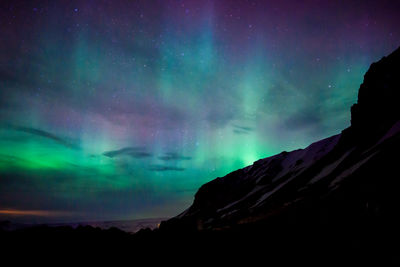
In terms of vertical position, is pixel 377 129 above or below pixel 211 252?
above

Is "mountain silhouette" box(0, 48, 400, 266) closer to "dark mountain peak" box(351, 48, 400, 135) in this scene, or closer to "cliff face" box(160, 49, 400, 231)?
"cliff face" box(160, 49, 400, 231)

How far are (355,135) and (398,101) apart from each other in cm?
1526

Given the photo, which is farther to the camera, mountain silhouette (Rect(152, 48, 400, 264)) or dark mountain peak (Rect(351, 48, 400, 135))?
→ dark mountain peak (Rect(351, 48, 400, 135))

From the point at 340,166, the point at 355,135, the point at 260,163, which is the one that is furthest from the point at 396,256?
the point at 260,163

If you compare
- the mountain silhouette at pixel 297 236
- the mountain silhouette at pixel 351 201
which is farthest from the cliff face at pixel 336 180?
the mountain silhouette at pixel 297 236

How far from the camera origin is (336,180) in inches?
1913

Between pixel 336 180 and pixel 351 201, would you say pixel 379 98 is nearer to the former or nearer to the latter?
pixel 336 180

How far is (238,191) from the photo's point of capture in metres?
109

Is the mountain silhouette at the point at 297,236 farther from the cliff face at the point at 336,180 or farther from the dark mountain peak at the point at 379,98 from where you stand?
the dark mountain peak at the point at 379,98

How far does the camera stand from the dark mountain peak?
6594 centimetres

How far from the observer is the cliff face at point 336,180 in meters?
27.1

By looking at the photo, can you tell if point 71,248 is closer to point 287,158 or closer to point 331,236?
point 331,236

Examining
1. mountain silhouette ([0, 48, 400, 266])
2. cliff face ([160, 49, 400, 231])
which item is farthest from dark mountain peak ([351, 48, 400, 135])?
mountain silhouette ([0, 48, 400, 266])

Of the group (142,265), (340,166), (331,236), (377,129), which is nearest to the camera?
(142,265)
